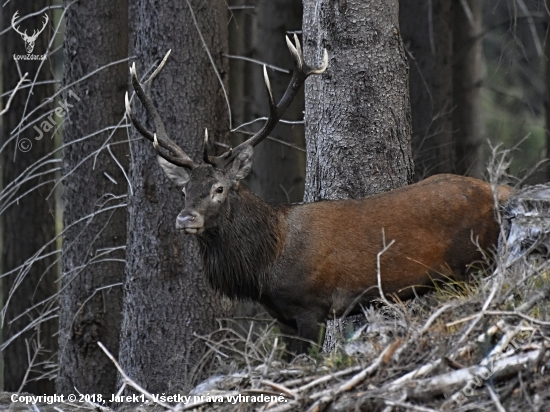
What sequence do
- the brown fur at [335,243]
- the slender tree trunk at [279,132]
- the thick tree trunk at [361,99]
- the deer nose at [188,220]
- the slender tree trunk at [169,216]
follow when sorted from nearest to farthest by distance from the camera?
the deer nose at [188,220], the brown fur at [335,243], the thick tree trunk at [361,99], the slender tree trunk at [169,216], the slender tree trunk at [279,132]

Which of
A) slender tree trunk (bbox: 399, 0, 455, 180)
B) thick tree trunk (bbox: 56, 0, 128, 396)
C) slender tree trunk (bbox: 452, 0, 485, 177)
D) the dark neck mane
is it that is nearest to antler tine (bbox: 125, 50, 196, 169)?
the dark neck mane

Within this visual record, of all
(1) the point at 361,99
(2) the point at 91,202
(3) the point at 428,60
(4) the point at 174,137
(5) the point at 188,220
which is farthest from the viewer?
(3) the point at 428,60

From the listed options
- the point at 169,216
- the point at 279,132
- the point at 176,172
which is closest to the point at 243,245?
the point at 176,172

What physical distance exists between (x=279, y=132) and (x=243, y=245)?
6.06m

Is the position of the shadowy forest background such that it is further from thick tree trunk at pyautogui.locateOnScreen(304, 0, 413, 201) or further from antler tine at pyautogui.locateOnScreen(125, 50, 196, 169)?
antler tine at pyautogui.locateOnScreen(125, 50, 196, 169)

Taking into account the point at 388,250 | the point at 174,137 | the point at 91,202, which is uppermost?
the point at 174,137

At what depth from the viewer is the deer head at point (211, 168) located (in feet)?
23.2

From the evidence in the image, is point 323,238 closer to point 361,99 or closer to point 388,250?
point 388,250

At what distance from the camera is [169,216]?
848 cm

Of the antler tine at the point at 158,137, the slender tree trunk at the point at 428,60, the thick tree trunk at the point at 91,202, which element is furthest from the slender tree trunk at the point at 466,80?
the antler tine at the point at 158,137

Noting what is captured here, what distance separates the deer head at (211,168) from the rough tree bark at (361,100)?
2.35ft

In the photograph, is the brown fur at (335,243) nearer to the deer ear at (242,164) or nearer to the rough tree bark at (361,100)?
the deer ear at (242,164)

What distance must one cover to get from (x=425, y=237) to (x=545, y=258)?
40.0 inches

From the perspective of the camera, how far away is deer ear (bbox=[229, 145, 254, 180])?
288 inches
